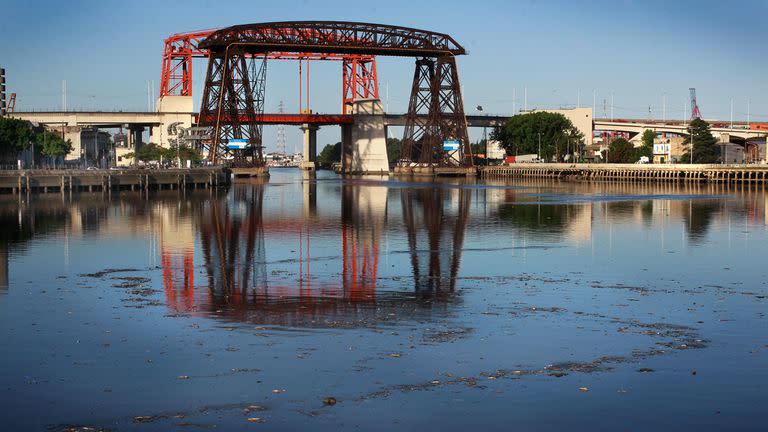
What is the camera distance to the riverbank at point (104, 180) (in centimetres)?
8169

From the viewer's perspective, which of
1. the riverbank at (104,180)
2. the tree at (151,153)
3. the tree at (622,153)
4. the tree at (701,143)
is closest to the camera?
the riverbank at (104,180)

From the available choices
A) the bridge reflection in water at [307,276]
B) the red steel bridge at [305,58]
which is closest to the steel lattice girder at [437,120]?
the red steel bridge at [305,58]

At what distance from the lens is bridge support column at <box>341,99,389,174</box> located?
152750mm

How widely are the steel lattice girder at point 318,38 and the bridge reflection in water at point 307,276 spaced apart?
70884mm

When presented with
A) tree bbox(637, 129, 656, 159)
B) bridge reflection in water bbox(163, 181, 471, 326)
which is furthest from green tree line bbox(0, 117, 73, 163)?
tree bbox(637, 129, 656, 159)

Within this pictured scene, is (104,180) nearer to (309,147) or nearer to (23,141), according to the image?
(23,141)

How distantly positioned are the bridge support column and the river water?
11306cm

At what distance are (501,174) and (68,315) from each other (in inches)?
5547

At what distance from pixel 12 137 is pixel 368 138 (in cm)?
6235

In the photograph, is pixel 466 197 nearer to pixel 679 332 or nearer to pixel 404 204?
pixel 404 204

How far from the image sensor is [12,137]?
336 ft

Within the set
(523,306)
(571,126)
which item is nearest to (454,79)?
(571,126)

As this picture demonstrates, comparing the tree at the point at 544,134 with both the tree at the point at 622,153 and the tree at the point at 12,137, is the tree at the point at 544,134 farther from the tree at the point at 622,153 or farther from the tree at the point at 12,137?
the tree at the point at 12,137

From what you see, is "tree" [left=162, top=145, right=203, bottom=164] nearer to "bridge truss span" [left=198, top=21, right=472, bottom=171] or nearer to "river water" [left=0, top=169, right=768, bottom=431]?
"bridge truss span" [left=198, top=21, right=472, bottom=171]
